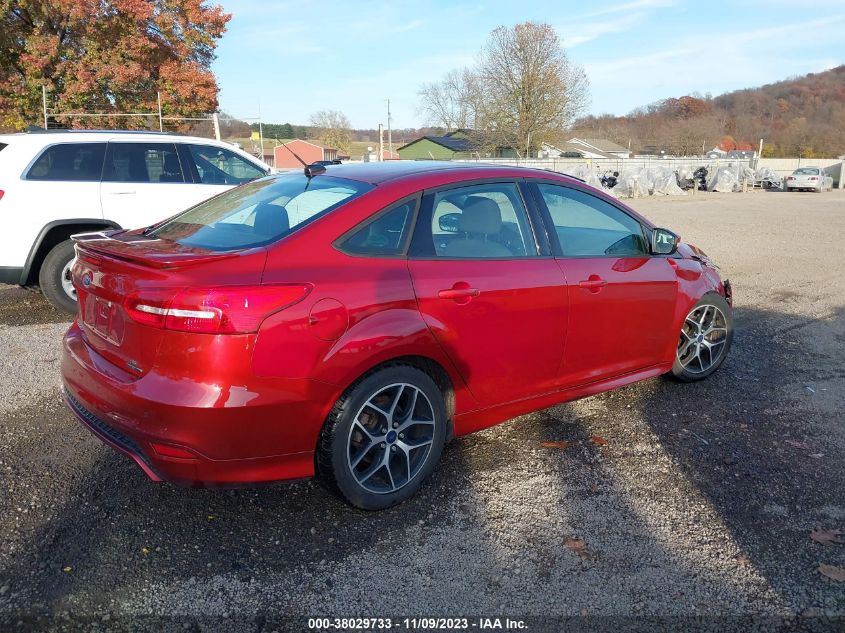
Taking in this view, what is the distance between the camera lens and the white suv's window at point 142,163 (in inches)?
270

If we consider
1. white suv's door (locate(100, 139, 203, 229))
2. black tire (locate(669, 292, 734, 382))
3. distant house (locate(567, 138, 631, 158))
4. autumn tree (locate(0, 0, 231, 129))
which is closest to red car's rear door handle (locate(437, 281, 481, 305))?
black tire (locate(669, 292, 734, 382))

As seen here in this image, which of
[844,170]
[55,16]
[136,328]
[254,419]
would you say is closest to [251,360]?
[254,419]

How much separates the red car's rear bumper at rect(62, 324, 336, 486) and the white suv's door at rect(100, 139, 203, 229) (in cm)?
446

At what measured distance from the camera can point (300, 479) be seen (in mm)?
2904

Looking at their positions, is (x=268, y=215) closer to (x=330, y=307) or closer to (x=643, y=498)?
(x=330, y=307)

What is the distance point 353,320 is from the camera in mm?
2854

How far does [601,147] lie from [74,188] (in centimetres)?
8271

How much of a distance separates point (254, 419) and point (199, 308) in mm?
501

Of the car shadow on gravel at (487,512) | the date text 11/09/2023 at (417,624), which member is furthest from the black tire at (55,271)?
the date text 11/09/2023 at (417,624)

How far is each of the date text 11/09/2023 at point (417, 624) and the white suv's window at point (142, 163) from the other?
581cm

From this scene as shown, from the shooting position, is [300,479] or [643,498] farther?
[643,498]

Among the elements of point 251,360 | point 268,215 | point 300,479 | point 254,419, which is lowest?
point 300,479

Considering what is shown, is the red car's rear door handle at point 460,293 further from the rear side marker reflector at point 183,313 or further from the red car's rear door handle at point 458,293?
the rear side marker reflector at point 183,313

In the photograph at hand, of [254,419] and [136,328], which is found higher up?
[136,328]
